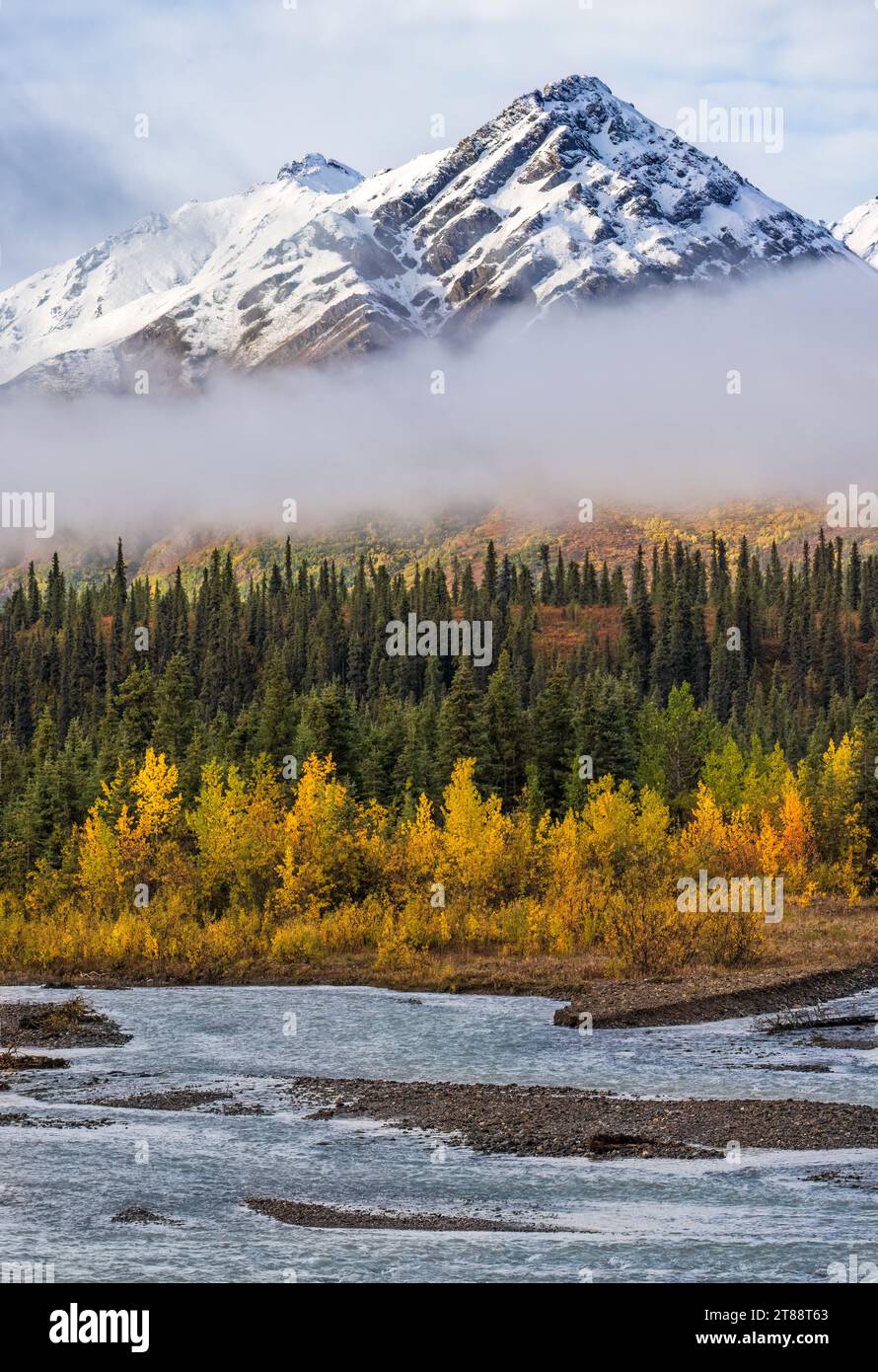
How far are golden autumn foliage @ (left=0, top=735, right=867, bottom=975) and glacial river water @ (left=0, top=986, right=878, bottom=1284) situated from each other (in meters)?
17.7

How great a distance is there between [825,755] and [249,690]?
96654 millimetres

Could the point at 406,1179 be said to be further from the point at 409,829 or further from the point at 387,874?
the point at 409,829

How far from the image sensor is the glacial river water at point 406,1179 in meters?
22.2

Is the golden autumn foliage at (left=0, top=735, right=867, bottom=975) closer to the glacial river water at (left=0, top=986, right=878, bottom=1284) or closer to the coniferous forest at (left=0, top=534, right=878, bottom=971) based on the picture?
the coniferous forest at (left=0, top=534, right=878, bottom=971)

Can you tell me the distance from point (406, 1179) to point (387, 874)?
4733 cm

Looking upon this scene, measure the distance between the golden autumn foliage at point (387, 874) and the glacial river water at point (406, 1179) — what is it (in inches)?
695

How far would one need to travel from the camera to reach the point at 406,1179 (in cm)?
2784

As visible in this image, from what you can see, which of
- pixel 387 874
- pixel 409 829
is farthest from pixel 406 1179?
pixel 409 829

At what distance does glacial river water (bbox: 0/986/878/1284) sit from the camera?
874 inches

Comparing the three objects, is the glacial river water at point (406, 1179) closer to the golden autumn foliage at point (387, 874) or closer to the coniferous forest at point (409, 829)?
the golden autumn foliage at point (387, 874)

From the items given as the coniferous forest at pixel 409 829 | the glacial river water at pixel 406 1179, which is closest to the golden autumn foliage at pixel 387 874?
the coniferous forest at pixel 409 829

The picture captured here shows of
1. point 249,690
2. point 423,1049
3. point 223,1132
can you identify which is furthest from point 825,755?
point 249,690

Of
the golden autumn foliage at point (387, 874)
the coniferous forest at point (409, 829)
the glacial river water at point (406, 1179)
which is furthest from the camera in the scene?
the coniferous forest at point (409, 829)

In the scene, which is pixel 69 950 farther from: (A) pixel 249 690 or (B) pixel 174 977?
(A) pixel 249 690
